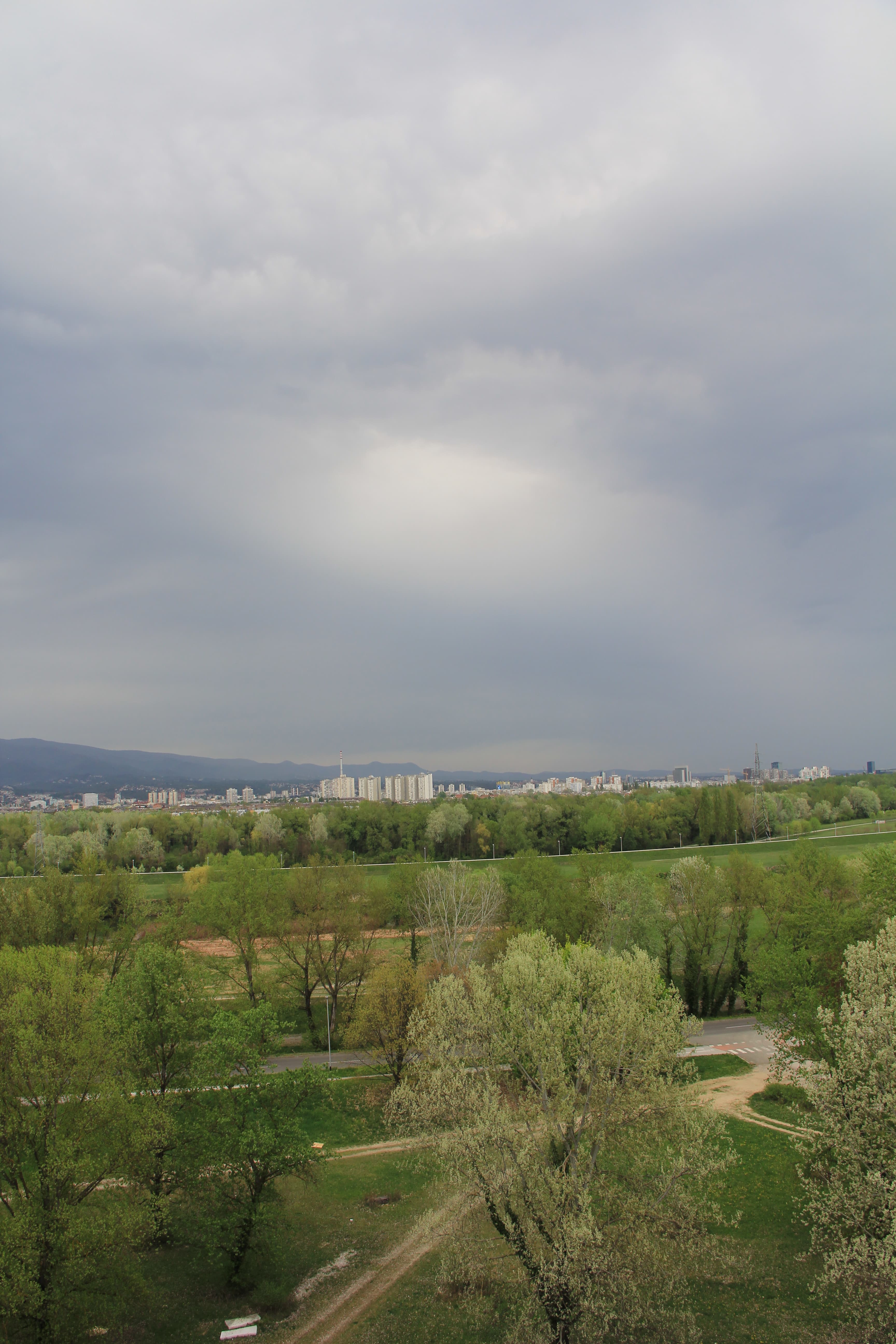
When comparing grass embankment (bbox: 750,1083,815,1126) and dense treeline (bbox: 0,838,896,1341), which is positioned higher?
dense treeline (bbox: 0,838,896,1341)

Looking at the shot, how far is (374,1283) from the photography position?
22.4m

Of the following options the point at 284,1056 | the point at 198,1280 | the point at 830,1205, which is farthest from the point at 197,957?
the point at 830,1205

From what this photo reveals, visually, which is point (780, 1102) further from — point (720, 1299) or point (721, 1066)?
point (720, 1299)

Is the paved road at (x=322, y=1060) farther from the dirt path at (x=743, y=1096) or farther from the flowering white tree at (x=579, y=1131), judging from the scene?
the flowering white tree at (x=579, y=1131)

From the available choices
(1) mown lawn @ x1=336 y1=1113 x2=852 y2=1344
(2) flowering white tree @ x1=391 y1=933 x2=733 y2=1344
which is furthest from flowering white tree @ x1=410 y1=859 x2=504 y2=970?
(2) flowering white tree @ x1=391 y1=933 x2=733 y2=1344

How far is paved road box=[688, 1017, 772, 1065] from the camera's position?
42.0m

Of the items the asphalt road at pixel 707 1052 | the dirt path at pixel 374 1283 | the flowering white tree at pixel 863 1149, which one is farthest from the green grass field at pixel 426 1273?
the asphalt road at pixel 707 1052

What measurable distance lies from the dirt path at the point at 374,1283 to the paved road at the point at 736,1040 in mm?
21141

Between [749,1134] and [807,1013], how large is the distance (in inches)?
296

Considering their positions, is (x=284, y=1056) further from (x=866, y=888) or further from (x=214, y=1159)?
(x=866, y=888)

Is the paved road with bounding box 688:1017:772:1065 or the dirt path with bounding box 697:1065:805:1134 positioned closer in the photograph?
the dirt path with bounding box 697:1065:805:1134

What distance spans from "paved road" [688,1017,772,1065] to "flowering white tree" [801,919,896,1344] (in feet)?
71.4

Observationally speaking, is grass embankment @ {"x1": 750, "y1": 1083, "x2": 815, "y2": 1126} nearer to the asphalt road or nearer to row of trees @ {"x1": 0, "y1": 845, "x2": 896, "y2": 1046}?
the asphalt road

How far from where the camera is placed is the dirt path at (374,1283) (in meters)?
20.2
